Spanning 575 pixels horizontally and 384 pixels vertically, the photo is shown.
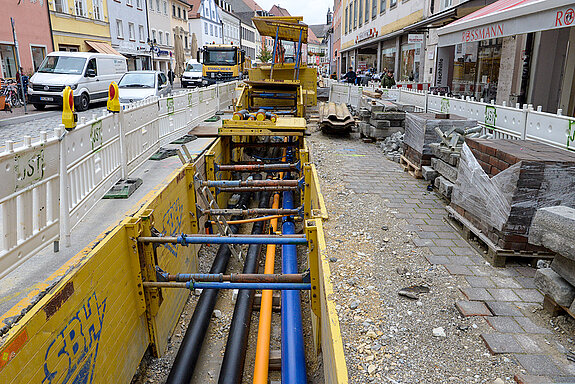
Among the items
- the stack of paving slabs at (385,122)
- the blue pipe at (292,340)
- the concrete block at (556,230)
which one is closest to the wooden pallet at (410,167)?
the stack of paving slabs at (385,122)

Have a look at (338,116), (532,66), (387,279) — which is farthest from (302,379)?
(532,66)

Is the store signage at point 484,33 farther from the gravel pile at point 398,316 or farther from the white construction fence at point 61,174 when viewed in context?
the white construction fence at point 61,174

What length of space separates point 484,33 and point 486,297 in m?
8.01

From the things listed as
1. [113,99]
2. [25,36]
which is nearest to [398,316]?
[113,99]

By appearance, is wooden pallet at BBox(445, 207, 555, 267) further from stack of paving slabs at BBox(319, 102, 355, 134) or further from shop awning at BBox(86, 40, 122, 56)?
shop awning at BBox(86, 40, 122, 56)

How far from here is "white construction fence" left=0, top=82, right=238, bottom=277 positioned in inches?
125

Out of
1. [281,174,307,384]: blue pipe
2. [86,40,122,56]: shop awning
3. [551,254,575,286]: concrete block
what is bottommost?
[281,174,307,384]: blue pipe

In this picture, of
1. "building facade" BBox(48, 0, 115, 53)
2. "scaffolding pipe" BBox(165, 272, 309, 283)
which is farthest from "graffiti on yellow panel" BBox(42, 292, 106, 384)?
"building facade" BBox(48, 0, 115, 53)

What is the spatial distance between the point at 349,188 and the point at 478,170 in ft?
8.76

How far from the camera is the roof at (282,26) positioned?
1387 centimetres

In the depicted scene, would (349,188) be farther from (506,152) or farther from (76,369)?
(76,369)

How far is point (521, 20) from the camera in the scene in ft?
26.9

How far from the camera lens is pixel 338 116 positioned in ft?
40.5

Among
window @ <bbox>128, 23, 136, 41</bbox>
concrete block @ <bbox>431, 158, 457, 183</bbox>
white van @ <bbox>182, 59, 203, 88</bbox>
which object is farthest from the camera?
window @ <bbox>128, 23, 136, 41</bbox>
